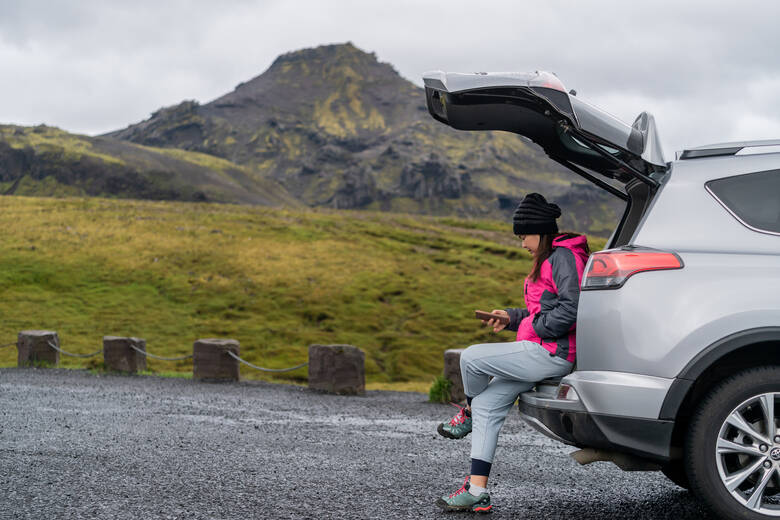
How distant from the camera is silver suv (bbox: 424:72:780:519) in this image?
13.9ft

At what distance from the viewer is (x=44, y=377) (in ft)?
54.0

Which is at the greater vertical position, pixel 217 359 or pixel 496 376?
pixel 496 376

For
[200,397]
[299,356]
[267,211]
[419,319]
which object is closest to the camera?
[200,397]

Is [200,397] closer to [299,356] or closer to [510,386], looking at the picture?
[510,386]

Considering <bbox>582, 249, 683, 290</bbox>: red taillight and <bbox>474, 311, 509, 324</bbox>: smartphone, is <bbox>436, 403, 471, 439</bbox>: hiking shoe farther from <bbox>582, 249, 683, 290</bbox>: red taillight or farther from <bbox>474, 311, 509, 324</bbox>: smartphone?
<bbox>582, 249, 683, 290</bbox>: red taillight

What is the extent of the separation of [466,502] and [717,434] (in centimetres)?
179

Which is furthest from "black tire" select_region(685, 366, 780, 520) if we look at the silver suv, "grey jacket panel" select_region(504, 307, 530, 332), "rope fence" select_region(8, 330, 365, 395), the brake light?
"rope fence" select_region(8, 330, 365, 395)

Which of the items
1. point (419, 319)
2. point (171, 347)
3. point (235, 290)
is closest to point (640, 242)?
point (171, 347)

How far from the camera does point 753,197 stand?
4.64 m

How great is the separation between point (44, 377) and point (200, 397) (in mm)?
4887

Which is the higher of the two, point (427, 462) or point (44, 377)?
point (427, 462)

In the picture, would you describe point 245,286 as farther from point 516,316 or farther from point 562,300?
point 562,300

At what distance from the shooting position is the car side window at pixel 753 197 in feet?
15.0

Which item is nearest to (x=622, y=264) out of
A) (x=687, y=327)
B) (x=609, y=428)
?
(x=687, y=327)
